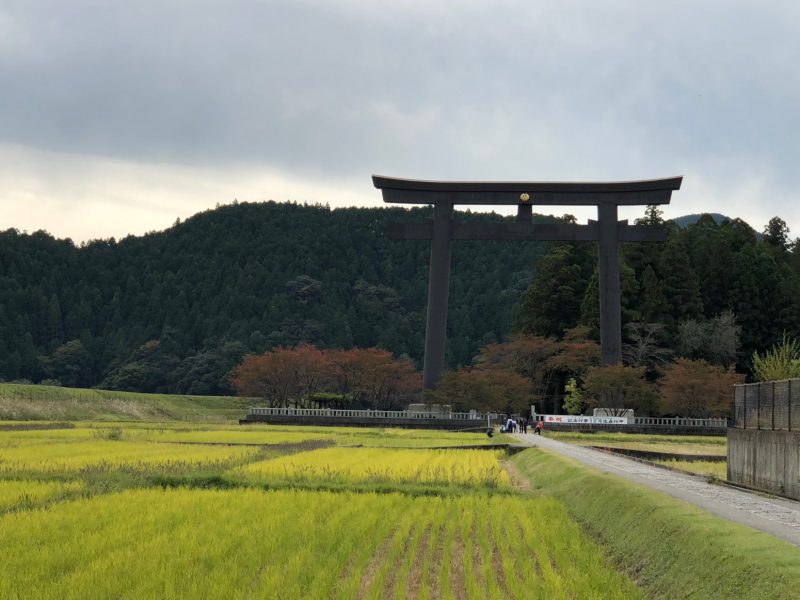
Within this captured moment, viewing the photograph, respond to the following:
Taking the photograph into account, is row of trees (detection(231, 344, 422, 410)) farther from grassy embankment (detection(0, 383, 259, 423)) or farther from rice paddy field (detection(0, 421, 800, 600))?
rice paddy field (detection(0, 421, 800, 600))

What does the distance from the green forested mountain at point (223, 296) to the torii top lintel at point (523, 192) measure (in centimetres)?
5200

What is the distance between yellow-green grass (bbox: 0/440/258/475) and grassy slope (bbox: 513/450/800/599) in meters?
10.5

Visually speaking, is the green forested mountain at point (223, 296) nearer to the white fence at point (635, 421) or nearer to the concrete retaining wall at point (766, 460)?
the white fence at point (635, 421)

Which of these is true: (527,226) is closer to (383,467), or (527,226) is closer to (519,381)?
(519,381)

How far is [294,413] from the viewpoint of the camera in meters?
50.1

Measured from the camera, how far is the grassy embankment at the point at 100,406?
53688mm

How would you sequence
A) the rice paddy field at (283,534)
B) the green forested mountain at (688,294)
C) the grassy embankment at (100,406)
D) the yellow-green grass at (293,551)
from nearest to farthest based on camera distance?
1. the yellow-green grass at (293,551)
2. the rice paddy field at (283,534)
3. the grassy embankment at (100,406)
4. the green forested mountain at (688,294)

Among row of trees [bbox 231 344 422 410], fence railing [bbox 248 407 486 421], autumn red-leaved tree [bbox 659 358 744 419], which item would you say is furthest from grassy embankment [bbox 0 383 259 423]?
autumn red-leaved tree [bbox 659 358 744 419]

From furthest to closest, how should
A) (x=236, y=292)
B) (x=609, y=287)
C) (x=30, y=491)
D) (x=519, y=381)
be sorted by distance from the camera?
(x=236, y=292)
(x=519, y=381)
(x=609, y=287)
(x=30, y=491)

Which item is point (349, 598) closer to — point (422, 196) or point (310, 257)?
point (422, 196)

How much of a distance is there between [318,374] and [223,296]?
49728mm

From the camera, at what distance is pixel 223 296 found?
10869cm

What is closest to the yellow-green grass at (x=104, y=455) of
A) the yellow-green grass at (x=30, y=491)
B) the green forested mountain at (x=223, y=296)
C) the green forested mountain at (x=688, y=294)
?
the yellow-green grass at (x=30, y=491)

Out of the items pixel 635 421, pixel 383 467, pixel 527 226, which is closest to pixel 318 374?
pixel 527 226
